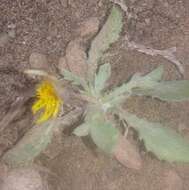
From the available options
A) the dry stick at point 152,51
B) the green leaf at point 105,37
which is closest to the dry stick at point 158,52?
the dry stick at point 152,51

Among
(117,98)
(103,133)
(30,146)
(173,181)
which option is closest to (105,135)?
(103,133)

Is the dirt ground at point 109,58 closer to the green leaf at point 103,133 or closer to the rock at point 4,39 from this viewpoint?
the rock at point 4,39

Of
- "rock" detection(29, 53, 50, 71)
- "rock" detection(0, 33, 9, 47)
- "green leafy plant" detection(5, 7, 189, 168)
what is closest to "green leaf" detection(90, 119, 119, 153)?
"green leafy plant" detection(5, 7, 189, 168)

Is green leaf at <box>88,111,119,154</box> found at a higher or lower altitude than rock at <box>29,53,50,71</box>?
lower

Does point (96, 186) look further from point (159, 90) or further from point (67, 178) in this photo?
point (159, 90)

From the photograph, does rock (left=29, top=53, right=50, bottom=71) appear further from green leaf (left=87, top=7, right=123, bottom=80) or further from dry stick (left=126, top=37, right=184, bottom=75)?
dry stick (left=126, top=37, right=184, bottom=75)

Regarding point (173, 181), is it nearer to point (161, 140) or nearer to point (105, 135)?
point (161, 140)
